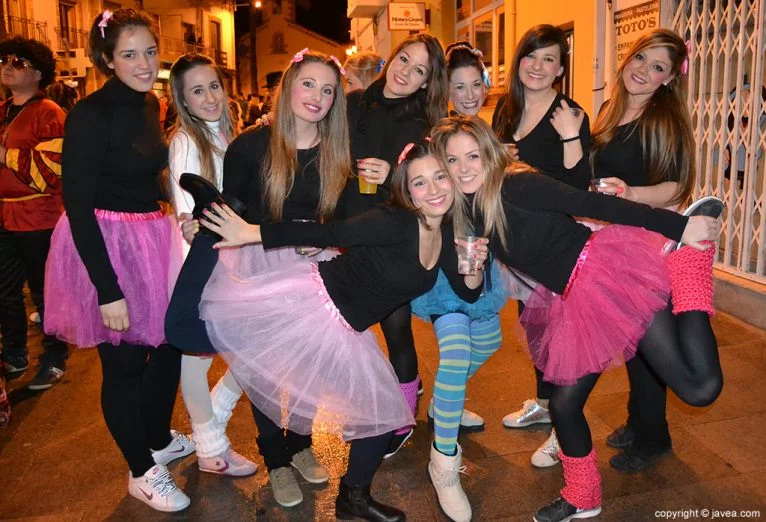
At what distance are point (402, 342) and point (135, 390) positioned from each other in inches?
48.1

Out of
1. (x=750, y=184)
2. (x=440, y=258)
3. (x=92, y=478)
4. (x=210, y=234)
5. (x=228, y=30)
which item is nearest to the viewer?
(x=210, y=234)

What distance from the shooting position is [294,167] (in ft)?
8.34

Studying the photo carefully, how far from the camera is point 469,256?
2277 millimetres

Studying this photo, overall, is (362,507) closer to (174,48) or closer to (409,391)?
(409,391)

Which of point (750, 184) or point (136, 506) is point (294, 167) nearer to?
point (136, 506)

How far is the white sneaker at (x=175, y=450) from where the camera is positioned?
2.94 meters

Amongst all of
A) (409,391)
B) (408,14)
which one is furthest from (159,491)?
(408,14)

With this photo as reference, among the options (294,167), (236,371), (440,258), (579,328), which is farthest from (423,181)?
(236,371)

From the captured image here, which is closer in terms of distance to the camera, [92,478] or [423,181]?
[423,181]

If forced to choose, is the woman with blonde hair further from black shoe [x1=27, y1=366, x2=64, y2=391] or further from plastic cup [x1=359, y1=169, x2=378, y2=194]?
black shoe [x1=27, y1=366, x2=64, y2=391]

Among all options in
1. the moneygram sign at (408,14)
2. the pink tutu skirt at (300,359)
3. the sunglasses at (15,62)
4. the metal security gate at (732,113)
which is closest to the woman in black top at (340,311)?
the pink tutu skirt at (300,359)

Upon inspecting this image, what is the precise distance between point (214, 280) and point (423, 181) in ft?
3.01

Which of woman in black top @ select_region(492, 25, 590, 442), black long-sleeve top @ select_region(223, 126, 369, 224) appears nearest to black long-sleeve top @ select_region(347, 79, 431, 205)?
black long-sleeve top @ select_region(223, 126, 369, 224)

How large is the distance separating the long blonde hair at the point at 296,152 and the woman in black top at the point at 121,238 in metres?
0.49
